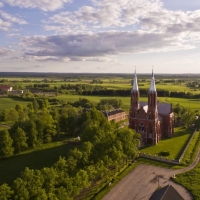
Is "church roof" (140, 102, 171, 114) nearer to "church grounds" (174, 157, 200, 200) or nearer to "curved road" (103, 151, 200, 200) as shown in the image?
"curved road" (103, 151, 200, 200)

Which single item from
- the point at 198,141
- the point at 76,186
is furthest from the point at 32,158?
the point at 198,141

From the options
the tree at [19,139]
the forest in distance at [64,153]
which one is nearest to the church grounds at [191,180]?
the forest in distance at [64,153]

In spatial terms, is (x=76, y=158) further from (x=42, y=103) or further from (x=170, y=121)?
(x=42, y=103)

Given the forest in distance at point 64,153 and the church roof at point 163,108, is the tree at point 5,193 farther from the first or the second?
the church roof at point 163,108

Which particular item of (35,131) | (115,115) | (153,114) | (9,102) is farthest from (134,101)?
(9,102)

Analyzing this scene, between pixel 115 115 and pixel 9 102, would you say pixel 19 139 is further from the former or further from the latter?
pixel 9 102

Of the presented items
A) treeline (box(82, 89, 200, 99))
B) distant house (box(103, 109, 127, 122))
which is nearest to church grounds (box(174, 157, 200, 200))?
distant house (box(103, 109, 127, 122))
